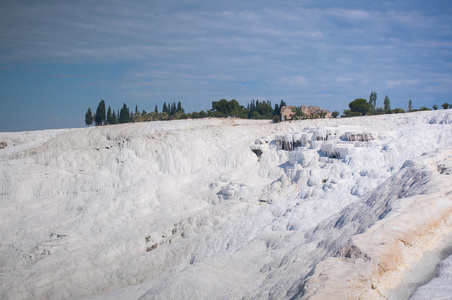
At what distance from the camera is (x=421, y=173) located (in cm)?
1391

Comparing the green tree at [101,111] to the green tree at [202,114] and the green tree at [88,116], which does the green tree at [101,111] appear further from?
the green tree at [202,114]

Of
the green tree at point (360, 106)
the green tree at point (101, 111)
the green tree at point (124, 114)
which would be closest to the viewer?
the green tree at point (360, 106)

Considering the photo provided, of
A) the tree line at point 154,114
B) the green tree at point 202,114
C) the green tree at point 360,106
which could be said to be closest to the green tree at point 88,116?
the tree line at point 154,114

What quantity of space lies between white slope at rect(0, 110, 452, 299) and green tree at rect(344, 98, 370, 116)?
17.6 meters

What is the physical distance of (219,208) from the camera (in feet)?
80.2

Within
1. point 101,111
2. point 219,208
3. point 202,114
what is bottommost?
point 219,208

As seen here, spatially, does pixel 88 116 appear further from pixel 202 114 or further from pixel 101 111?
pixel 202 114

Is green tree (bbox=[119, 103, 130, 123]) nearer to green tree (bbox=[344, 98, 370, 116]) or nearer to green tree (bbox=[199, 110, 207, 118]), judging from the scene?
green tree (bbox=[199, 110, 207, 118])

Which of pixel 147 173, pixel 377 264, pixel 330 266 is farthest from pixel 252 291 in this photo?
pixel 147 173

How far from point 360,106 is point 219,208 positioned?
34484 millimetres

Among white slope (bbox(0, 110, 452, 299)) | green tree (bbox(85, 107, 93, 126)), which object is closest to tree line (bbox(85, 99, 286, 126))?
green tree (bbox(85, 107, 93, 126))

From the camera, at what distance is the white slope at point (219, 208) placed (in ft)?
33.0

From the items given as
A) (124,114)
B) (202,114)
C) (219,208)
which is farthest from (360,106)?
(124,114)

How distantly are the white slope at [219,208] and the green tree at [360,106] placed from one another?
57.6 feet
